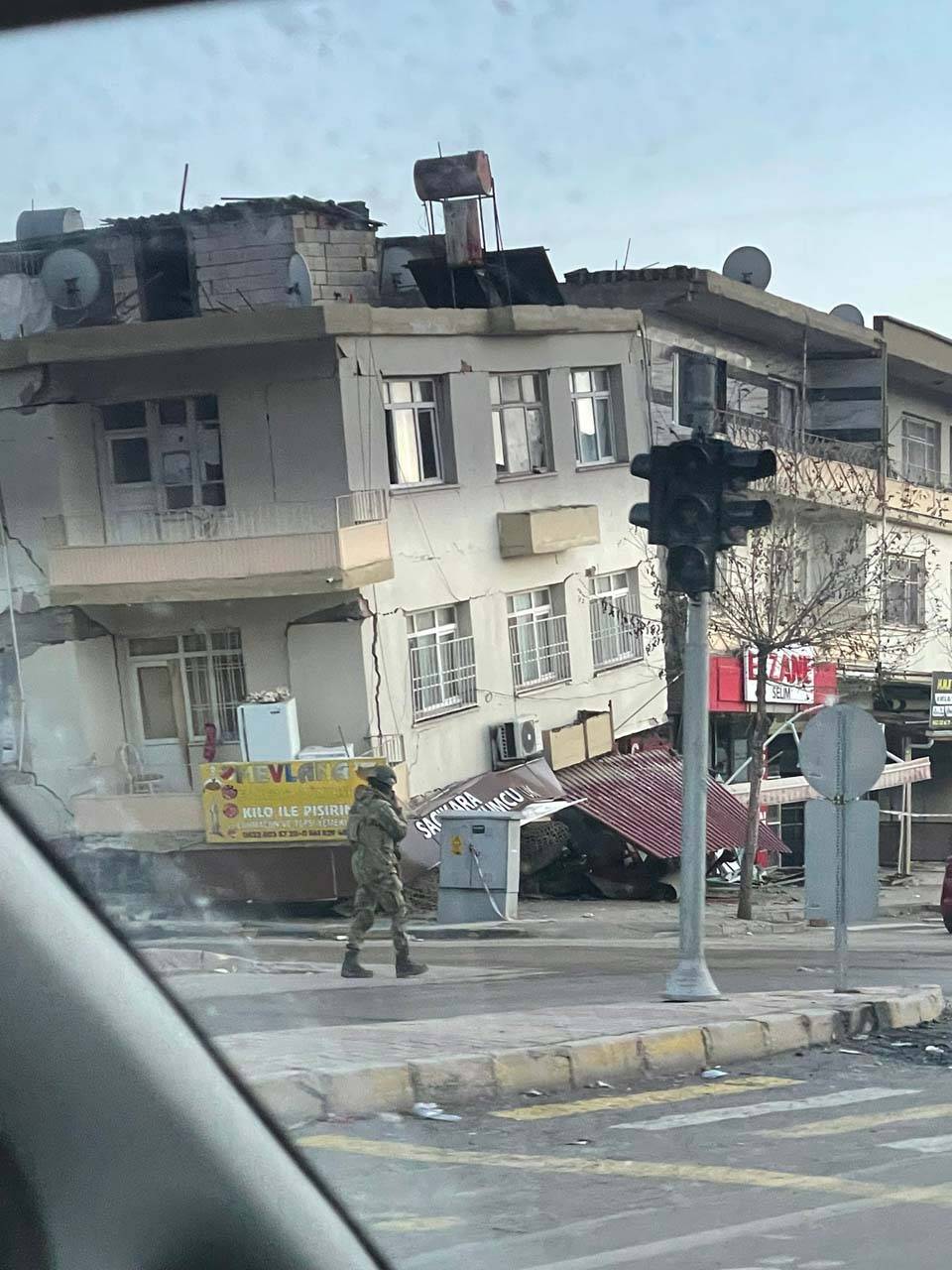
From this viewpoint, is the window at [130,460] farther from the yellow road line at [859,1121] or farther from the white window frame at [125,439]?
the yellow road line at [859,1121]

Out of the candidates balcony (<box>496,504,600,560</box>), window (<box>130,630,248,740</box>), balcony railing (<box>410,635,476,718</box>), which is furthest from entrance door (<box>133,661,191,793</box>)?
balcony (<box>496,504,600,560</box>)

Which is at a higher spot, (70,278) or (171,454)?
(70,278)

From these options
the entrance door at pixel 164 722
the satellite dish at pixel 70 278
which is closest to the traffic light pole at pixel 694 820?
the entrance door at pixel 164 722

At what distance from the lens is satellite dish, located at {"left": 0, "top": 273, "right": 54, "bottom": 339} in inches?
56.6

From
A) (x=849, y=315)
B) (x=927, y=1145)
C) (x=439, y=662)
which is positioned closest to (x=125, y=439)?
(x=439, y=662)

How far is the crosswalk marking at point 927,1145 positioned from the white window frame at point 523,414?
654 millimetres

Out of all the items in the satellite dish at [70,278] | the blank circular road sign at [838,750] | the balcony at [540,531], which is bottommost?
the blank circular road sign at [838,750]

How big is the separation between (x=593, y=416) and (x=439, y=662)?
265 millimetres

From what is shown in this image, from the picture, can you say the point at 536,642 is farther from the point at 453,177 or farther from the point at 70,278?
the point at 70,278

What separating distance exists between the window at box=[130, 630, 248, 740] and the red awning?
1.07 feet

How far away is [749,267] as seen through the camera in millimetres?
1271

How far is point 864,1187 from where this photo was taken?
119 cm

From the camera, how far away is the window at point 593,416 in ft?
4.34

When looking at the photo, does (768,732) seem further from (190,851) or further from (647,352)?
(190,851)
